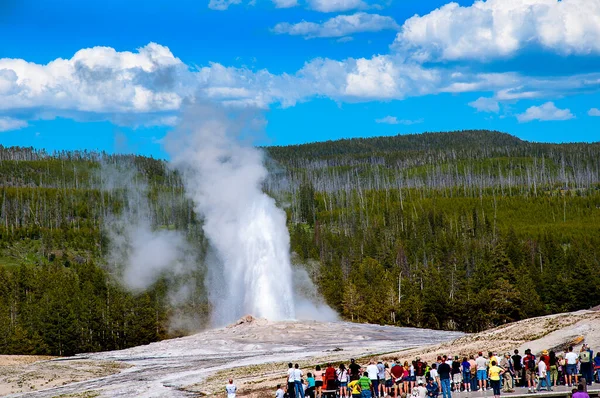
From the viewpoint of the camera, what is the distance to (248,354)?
5272 cm

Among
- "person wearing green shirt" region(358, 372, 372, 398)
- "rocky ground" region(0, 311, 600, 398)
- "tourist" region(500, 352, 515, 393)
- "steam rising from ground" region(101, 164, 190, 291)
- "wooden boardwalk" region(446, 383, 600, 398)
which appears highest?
"steam rising from ground" region(101, 164, 190, 291)

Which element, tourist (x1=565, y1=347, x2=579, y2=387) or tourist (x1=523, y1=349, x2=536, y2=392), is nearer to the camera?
tourist (x1=565, y1=347, x2=579, y2=387)

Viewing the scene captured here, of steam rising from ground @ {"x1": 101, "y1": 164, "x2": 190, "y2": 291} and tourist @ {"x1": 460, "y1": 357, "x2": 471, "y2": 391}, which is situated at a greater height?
steam rising from ground @ {"x1": 101, "y1": 164, "x2": 190, "y2": 291}

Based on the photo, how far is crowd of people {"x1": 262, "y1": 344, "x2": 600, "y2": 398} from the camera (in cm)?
2783

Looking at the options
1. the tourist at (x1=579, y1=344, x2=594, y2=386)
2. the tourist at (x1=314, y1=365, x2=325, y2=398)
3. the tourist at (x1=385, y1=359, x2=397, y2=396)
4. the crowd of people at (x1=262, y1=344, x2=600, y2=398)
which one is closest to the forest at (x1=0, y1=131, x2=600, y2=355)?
the crowd of people at (x1=262, y1=344, x2=600, y2=398)

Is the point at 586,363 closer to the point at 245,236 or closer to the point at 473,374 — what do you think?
the point at 473,374

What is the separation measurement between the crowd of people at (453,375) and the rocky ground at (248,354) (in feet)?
19.1

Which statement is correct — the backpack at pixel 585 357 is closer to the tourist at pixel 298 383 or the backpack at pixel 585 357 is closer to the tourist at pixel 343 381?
the tourist at pixel 343 381

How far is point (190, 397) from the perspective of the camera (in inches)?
1469

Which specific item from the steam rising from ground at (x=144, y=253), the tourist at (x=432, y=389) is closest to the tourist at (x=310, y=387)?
the tourist at (x=432, y=389)

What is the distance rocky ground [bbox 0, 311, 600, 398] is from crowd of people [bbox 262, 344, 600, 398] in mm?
5827

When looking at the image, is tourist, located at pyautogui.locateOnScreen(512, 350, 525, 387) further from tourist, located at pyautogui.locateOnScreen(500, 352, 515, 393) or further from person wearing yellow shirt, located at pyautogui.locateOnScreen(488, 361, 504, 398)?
person wearing yellow shirt, located at pyautogui.locateOnScreen(488, 361, 504, 398)

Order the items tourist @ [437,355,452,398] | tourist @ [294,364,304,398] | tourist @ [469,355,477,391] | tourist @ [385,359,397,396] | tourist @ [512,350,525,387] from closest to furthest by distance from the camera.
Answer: tourist @ [437,355,452,398], tourist @ [294,364,304,398], tourist @ [512,350,525,387], tourist @ [469,355,477,391], tourist @ [385,359,397,396]

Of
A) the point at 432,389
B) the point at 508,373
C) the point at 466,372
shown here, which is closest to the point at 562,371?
the point at 508,373
